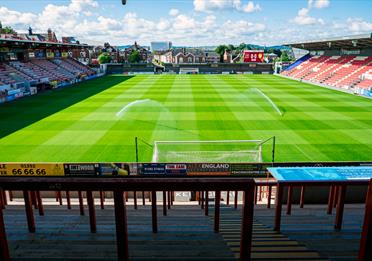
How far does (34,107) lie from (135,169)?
23.6 metres

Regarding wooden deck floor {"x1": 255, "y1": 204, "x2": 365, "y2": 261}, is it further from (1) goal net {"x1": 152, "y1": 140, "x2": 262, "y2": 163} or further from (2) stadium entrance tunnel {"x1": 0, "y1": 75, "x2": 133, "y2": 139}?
(2) stadium entrance tunnel {"x1": 0, "y1": 75, "x2": 133, "y2": 139}

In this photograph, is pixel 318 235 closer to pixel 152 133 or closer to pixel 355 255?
pixel 355 255

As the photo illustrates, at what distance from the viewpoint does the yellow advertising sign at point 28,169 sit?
1396 cm

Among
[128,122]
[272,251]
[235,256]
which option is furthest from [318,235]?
[128,122]

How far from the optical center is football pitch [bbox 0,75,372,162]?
1878 centimetres

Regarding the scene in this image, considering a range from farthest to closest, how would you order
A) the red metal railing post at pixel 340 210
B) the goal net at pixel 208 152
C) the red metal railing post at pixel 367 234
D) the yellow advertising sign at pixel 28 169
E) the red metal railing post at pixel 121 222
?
1. the goal net at pixel 208 152
2. the yellow advertising sign at pixel 28 169
3. the red metal railing post at pixel 340 210
4. the red metal railing post at pixel 121 222
5. the red metal railing post at pixel 367 234

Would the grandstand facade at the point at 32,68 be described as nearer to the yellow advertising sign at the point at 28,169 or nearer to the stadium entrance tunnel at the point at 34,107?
the stadium entrance tunnel at the point at 34,107

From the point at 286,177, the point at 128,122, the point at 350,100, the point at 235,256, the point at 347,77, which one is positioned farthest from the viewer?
the point at 347,77

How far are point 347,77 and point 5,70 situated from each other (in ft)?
164

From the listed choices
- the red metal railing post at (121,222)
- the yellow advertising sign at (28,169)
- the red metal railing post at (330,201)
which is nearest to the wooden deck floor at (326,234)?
the red metal railing post at (330,201)

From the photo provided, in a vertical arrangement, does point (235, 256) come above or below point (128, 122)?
above

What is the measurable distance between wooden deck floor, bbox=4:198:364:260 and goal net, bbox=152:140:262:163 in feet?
34.9

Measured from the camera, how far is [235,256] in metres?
4.27

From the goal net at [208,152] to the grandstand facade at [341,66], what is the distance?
89.3 ft
